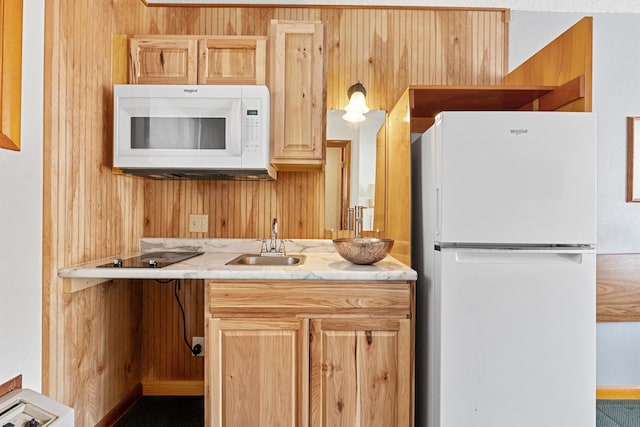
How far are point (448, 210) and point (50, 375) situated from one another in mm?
1705

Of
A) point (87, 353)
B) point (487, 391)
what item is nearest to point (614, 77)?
point (487, 391)

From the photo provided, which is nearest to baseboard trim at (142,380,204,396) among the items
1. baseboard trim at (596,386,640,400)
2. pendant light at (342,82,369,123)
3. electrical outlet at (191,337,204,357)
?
electrical outlet at (191,337,204,357)

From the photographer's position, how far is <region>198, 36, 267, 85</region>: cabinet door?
1924 mm

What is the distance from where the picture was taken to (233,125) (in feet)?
5.84

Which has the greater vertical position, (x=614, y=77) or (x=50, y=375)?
(x=614, y=77)

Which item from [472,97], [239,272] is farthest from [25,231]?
[472,97]

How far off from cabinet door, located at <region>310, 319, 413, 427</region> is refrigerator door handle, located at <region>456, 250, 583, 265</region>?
397mm

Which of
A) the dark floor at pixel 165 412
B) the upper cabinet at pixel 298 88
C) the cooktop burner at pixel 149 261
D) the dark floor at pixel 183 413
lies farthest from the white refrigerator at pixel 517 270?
the dark floor at pixel 165 412

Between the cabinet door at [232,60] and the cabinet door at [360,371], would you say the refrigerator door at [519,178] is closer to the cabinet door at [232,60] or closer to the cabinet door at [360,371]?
the cabinet door at [360,371]

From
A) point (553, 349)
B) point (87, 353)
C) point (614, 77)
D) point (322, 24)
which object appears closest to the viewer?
point (553, 349)

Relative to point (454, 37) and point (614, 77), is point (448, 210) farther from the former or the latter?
point (614, 77)

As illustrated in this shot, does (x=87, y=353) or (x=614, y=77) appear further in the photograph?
(x=614, y=77)

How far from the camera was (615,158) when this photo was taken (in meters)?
2.29

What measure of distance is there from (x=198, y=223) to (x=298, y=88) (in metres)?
1.02
